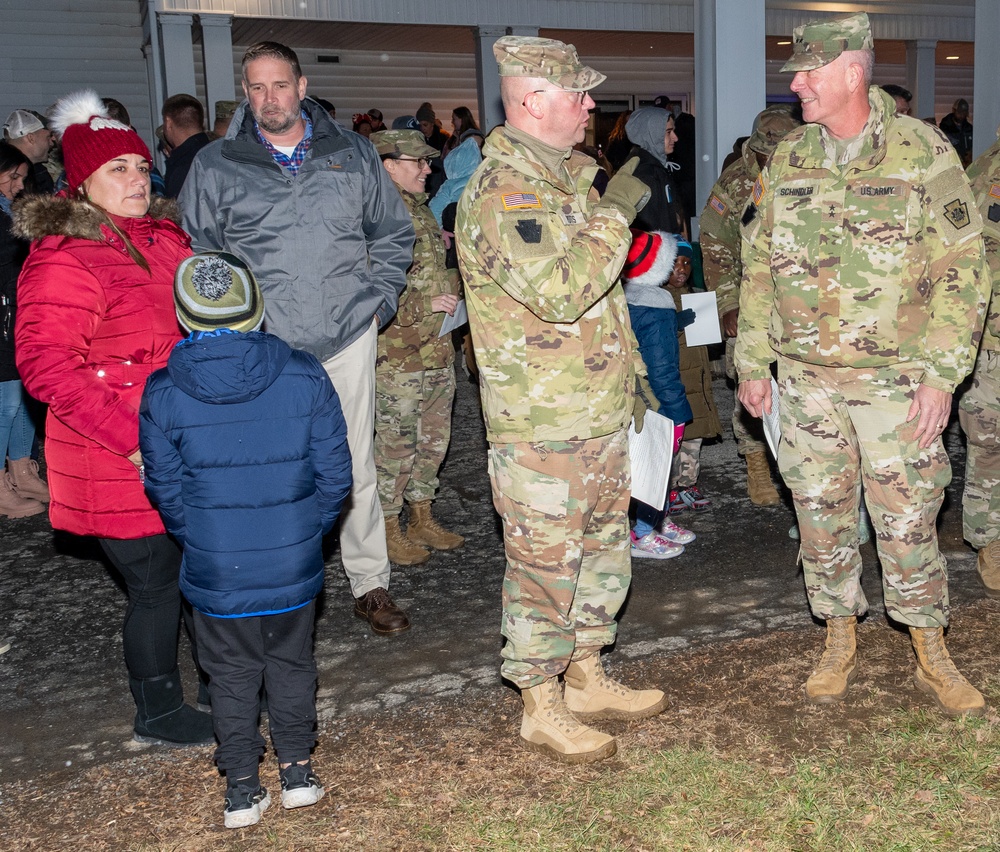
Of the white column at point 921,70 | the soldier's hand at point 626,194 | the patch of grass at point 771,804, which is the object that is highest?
the white column at point 921,70

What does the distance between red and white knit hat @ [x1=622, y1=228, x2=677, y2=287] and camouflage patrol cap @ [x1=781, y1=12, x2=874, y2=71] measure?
0.88 m

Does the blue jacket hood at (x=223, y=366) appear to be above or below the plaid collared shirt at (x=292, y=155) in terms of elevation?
below

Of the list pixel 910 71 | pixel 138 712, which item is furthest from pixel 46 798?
pixel 910 71

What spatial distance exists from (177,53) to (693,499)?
12124 millimetres

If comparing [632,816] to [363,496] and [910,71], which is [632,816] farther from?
[910,71]

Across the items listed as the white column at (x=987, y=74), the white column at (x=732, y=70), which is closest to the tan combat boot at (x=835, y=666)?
the white column at (x=732, y=70)

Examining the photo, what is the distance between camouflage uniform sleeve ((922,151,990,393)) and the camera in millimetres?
3420

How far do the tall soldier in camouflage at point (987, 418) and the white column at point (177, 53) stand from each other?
12757 mm

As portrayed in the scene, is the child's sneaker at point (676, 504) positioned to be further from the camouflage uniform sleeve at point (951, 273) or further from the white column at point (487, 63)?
the white column at point (487, 63)

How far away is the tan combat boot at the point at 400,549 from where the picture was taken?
18.2 ft

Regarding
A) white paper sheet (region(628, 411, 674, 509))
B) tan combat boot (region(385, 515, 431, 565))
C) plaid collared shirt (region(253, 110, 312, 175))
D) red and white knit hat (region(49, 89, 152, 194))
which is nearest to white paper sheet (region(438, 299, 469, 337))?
tan combat boot (region(385, 515, 431, 565))

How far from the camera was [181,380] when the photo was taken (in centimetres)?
305

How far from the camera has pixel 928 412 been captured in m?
3.51

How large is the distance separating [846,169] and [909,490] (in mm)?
1072
